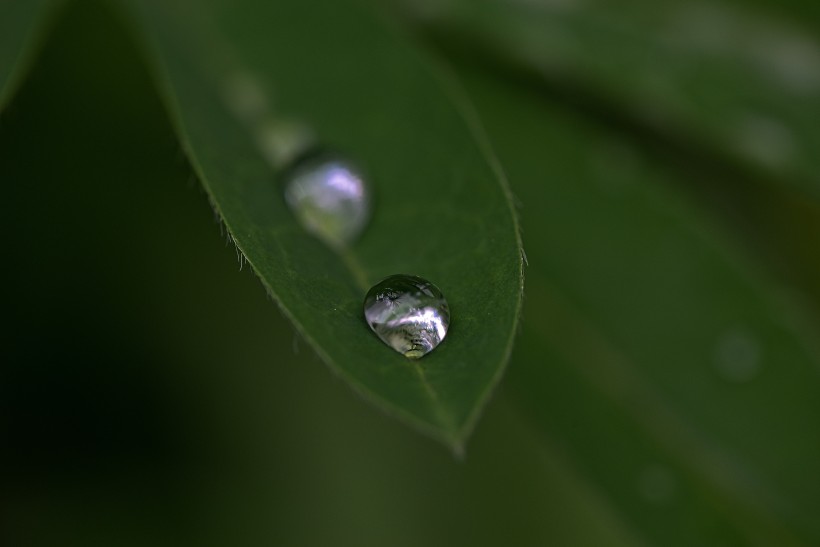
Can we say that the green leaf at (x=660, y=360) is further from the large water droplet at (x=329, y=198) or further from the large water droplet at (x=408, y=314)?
the large water droplet at (x=408, y=314)

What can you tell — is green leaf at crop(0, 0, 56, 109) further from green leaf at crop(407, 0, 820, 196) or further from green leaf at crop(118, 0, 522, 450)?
green leaf at crop(407, 0, 820, 196)

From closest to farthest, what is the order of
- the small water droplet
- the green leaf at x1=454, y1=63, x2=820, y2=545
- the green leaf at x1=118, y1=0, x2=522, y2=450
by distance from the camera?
the green leaf at x1=118, y1=0, x2=522, y2=450, the green leaf at x1=454, y1=63, x2=820, y2=545, the small water droplet

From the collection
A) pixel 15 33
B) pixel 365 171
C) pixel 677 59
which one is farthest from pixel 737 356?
pixel 15 33

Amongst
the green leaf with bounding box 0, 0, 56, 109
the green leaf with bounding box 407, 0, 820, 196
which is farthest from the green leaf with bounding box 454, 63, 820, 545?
the green leaf with bounding box 0, 0, 56, 109

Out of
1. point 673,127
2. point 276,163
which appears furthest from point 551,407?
point 673,127

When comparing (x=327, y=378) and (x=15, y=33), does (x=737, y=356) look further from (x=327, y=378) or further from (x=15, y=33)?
(x=15, y=33)

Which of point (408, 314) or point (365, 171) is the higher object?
point (365, 171)

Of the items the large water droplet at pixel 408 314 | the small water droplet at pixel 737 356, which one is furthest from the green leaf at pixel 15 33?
the small water droplet at pixel 737 356

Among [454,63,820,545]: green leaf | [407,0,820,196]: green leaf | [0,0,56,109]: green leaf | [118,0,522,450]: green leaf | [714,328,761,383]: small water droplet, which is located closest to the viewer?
[118,0,522,450]: green leaf

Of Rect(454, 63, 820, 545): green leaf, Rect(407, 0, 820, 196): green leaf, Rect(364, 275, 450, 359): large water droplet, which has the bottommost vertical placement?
Rect(364, 275, 450, 359): large water droplet
